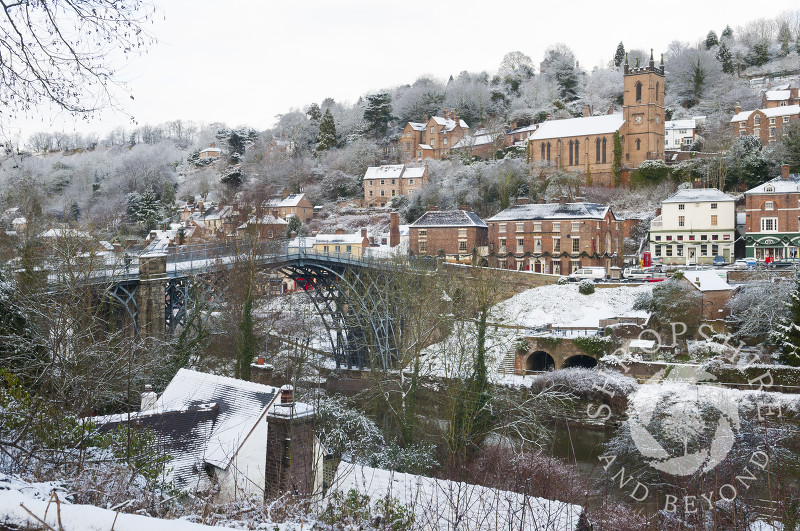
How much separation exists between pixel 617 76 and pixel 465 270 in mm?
55741

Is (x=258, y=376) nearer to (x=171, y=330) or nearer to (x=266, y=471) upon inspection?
(x=171, y=330)

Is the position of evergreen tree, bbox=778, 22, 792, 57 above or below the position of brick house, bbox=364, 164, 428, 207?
above

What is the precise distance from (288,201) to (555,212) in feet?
91.1

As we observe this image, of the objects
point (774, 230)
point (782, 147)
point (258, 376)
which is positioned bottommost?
point (258, 376)

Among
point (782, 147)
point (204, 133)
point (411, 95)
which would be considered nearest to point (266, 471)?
point (782, 147)

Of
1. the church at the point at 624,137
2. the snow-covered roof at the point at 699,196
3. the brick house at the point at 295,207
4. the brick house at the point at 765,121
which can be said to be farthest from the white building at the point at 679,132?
the brick house at the point at 295,207

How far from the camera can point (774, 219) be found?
4022cm

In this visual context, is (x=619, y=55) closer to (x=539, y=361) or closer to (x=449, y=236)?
(x=449, y=236)

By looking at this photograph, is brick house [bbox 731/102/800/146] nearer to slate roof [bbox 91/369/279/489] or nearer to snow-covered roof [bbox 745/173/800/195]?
snow-covered roof [bbox 745/173/800/195]

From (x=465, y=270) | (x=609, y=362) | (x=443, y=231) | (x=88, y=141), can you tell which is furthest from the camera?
(x=88, y=141)

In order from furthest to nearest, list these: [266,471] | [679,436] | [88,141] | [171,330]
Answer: [88,141]
[171,330]
[679,436]
[266,471]

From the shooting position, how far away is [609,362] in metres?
26.6

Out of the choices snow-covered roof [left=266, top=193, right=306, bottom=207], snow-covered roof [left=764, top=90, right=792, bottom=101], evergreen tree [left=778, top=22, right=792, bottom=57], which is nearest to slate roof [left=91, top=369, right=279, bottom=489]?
snow-covered roof [left=266, top=193, right=306, bottom=207]

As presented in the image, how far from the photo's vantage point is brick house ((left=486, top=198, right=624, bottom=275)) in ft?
132
